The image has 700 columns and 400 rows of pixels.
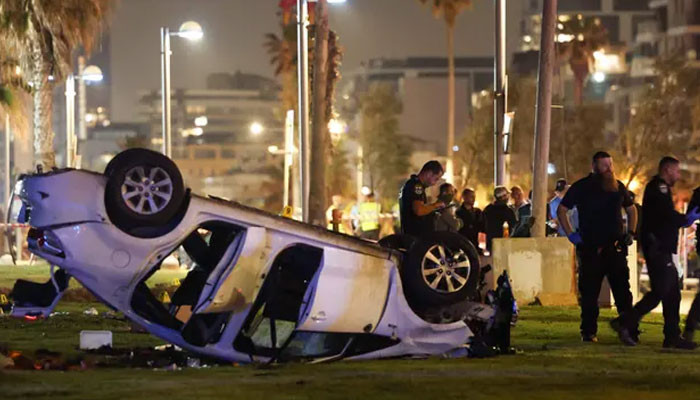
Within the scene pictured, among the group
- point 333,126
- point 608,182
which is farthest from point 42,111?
point 608,182

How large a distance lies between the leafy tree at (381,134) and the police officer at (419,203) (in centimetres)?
8856

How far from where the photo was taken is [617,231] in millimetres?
14719

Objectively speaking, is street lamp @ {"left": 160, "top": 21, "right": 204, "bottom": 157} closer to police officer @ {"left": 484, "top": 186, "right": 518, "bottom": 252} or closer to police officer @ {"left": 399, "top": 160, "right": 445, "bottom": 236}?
police officer @ {"left": 484, "top": 186, "right": 518, "bottom": 252}

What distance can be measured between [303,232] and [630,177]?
62.1 meters

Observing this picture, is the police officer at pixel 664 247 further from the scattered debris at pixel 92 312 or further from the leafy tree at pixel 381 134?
the leafy tree at pixel 381 134

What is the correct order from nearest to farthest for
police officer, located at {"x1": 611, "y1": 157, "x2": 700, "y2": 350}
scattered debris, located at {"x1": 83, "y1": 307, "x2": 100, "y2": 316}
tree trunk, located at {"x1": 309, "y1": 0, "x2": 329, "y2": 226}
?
police officer, located at {"x1": 611, "y1": 157, "x2": 700, "y2": 350} → scattered debris, located at {"x1": 83, "y1": 307, "x2": 100, "y2": 316} → tree trunk, located at {"x1": 309, "y1": 0, "x2": 329, "y2": 226}

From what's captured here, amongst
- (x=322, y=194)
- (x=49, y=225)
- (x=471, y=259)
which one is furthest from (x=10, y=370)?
(x=322, y=194)

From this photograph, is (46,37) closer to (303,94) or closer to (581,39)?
(303,94)

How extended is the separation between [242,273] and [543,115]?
11946 millimetres

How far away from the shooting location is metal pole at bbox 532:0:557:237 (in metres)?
Result: 23.2

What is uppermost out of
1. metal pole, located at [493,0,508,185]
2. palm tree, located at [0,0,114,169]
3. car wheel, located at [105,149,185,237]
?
palm tree, located at [0,0,114,169]

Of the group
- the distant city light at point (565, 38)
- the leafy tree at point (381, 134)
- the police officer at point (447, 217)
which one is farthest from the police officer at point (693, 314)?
the leafy tree at point (381, 134)

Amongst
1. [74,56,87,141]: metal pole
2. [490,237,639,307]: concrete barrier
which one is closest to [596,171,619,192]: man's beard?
[490,237,639,307]: concrete barrier

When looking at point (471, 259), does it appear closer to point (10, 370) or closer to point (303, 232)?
→ point (303, 232)
